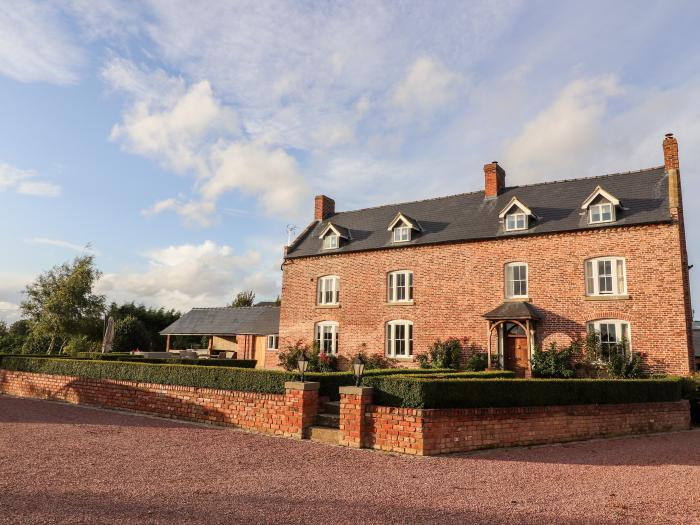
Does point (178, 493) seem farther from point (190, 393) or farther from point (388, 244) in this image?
point (388, 244)

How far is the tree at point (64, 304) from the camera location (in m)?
41.3

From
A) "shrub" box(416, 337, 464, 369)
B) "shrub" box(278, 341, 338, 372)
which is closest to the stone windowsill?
"shrub" box(416, 337, 464, 369)

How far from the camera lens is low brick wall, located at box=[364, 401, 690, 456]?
10008 mm

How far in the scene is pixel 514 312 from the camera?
21953 mm

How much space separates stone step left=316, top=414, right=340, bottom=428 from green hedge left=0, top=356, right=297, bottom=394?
112cm

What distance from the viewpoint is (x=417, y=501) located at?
6820mm

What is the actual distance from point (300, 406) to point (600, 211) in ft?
56.9

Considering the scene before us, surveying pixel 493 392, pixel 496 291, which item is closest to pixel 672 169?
pixel 496 291

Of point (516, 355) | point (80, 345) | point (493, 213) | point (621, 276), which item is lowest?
point (80, 345)

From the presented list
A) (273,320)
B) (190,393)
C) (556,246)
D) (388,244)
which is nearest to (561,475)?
(190,393)

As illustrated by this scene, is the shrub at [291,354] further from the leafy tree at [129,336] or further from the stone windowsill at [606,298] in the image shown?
the leafy tree at [129,336]

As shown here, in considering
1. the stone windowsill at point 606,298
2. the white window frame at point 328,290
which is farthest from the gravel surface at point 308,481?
the white window frame at point 328,290

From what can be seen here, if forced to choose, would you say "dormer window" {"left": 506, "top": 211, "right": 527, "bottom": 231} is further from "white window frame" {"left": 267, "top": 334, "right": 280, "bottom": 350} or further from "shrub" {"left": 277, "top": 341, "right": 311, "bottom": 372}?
"white window frame" {"left": 267, "top": 334, "right": 280, "bottom": 350}

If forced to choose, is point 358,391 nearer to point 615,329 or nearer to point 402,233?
point 615,329
